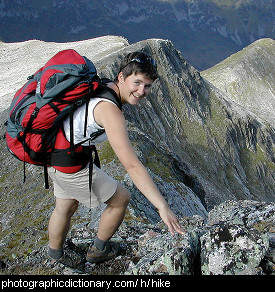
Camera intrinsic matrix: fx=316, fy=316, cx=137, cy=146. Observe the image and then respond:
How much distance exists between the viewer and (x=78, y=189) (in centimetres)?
606

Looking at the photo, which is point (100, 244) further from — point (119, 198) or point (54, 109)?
point (54, 109)

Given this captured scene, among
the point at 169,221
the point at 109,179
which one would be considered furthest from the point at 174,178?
the point at 169,221

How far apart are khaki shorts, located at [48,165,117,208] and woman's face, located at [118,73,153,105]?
1.59 meters

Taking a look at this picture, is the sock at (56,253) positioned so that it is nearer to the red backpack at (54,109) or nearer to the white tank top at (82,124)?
the red backpack at (54,109)

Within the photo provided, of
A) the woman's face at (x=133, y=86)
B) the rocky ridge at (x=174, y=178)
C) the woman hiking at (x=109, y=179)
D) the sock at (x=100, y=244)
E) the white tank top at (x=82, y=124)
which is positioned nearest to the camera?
the woman hiking at (x=109, y=179)

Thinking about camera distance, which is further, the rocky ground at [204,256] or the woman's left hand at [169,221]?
the rocky ground at [204,256]

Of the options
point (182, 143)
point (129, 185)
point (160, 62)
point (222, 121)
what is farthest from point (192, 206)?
point (222, 121)

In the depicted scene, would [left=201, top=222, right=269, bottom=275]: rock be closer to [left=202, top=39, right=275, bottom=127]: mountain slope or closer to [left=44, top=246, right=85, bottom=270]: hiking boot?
[left=44, top=246, right=85, bottom=270]: hiking boot

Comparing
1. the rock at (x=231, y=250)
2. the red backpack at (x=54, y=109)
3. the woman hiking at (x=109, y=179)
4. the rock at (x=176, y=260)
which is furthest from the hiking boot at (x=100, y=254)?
the rock at (x=231, y=250)

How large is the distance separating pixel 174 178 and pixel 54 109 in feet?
46.3

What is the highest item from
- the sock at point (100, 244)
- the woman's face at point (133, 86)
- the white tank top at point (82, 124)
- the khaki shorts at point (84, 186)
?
the woman's face at point (133, 86)

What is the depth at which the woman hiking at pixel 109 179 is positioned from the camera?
15.8 ft

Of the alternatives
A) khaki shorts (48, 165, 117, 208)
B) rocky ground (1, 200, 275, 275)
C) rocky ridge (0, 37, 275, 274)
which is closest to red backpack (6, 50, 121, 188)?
khaki shorts (48, 165, 117, 208)

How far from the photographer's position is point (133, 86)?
5340mm
